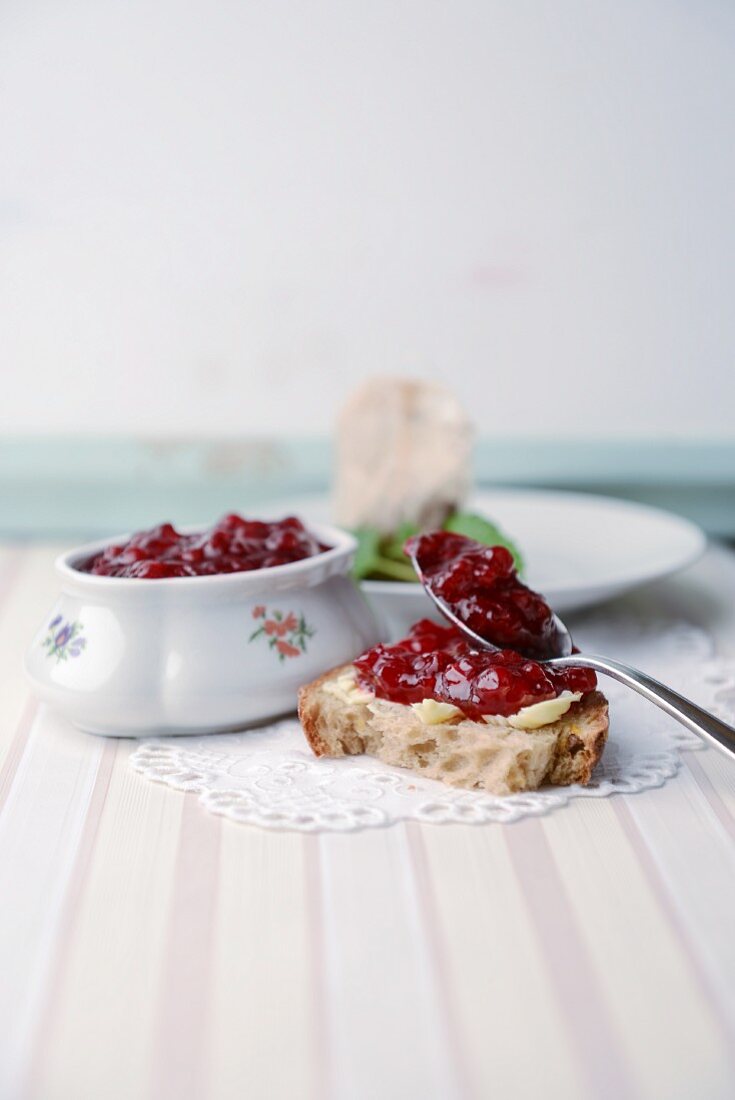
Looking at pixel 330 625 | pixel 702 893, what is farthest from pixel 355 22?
pixel 702 893

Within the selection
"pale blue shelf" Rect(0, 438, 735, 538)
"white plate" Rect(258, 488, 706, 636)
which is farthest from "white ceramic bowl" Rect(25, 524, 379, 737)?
"pale blue shelf" Rect(0, 438, 735, 538)

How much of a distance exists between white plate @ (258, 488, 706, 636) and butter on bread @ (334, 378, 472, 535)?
0.20 metres

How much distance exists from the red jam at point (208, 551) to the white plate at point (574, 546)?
26 centimetres

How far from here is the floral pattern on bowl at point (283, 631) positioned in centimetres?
140

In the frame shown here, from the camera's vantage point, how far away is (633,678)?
121 cm

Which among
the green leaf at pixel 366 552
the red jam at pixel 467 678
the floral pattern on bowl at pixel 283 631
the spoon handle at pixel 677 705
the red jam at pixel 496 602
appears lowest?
the green leaf at pixel 366 552

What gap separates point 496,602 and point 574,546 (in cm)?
85

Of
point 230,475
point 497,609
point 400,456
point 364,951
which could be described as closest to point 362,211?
point 230,475

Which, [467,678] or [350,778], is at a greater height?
[467,678]

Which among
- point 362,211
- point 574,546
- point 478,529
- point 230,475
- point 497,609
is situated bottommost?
point 230,475

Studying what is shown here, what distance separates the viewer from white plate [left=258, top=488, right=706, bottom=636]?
173 cm

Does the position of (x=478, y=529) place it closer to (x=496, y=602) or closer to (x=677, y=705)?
(x=496, y=602)

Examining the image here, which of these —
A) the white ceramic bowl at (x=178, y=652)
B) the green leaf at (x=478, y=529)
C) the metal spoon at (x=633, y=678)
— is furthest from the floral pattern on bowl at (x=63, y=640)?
the green leaf at (x=478, y=529)

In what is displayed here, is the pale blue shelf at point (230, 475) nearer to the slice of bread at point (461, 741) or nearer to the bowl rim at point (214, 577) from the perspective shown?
the bowl rim at point (214, 577)
